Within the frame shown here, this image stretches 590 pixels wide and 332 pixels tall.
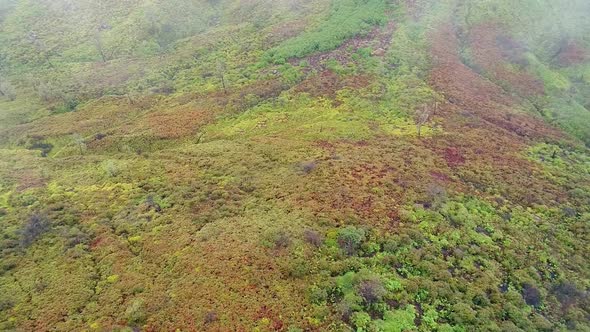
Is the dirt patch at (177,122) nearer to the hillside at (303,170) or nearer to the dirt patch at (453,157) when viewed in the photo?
the hillside at (303,170)

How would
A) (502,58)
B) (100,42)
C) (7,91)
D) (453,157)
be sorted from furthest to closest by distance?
(100,42), (7,91), (502,58), (453,157)

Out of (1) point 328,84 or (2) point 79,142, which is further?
(1) point 328,84

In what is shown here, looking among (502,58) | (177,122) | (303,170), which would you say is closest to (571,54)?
(502,58)

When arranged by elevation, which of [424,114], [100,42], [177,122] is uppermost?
[100,42]

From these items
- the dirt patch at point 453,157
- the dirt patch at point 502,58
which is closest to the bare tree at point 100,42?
the dirt patch at point 453,157

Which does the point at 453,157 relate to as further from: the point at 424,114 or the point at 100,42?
the point at 100,42

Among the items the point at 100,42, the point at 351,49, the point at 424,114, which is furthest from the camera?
the point at 100,42

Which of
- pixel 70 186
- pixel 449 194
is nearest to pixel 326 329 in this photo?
pixel 449 194

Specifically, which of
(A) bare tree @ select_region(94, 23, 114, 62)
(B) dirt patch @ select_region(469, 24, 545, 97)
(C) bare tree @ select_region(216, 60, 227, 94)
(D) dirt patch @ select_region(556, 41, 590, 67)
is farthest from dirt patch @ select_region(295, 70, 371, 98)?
(A) bare tree @ select_region(94, 23, 114, 62)

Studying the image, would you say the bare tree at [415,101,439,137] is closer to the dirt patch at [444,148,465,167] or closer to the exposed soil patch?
the dirt patch at [444,148,465,167]
